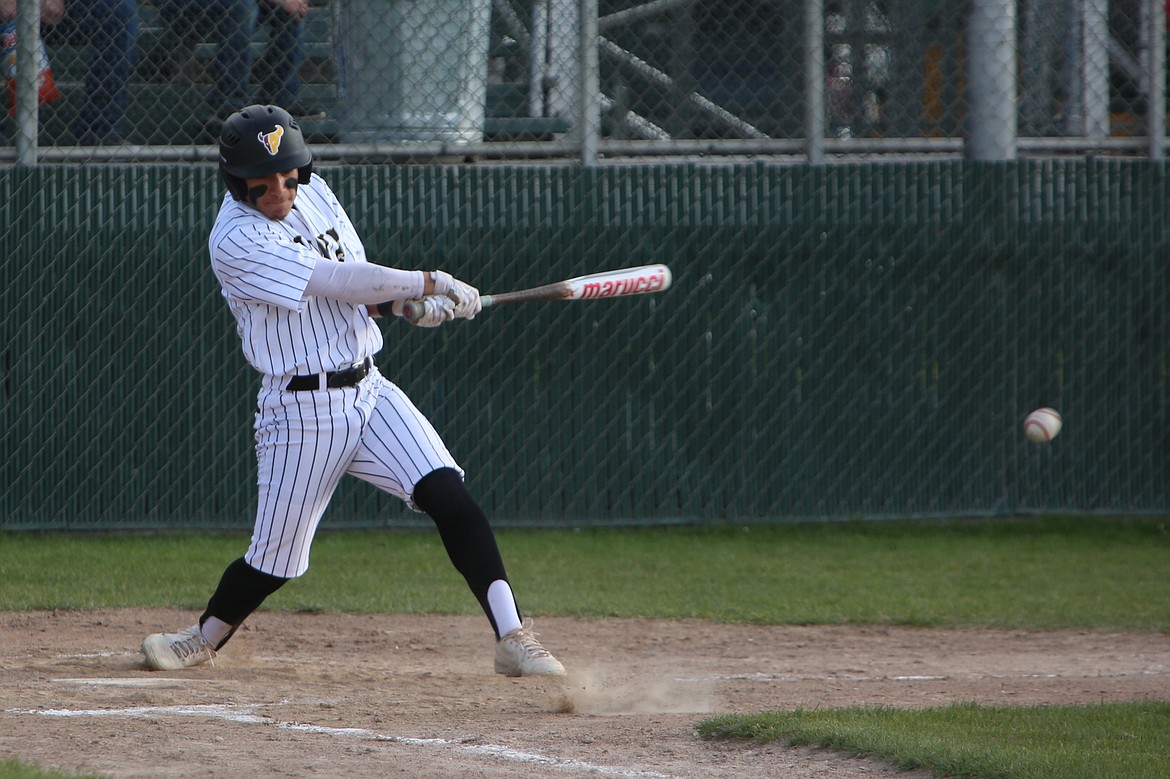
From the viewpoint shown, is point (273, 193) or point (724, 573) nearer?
point (273, 193)

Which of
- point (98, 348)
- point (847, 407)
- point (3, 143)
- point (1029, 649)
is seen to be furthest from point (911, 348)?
point (3, 143)

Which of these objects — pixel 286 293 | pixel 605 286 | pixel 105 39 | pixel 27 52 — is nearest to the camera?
pixel 286 293

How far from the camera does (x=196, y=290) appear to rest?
23.5 ft

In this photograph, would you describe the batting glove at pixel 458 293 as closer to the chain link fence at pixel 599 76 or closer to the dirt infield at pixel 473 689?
the dirt infield at pixel 473 689

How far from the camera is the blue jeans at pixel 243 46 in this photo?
7.08 metres

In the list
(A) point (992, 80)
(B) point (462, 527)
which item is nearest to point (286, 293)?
(B) point (462, 527)

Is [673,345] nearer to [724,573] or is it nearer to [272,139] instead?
[724,573]

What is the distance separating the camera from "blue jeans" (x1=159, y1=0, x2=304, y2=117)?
279 inches

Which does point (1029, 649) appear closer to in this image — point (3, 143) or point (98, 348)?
point (98, 348)

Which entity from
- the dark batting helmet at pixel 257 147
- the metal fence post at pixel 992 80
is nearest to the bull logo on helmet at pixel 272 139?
the dark batting helmet at pixel 257 147

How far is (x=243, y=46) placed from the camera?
7.08 meters

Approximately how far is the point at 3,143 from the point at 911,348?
193 inches

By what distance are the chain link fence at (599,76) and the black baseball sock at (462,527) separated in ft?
11.3

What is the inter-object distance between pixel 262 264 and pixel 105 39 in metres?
3.62
